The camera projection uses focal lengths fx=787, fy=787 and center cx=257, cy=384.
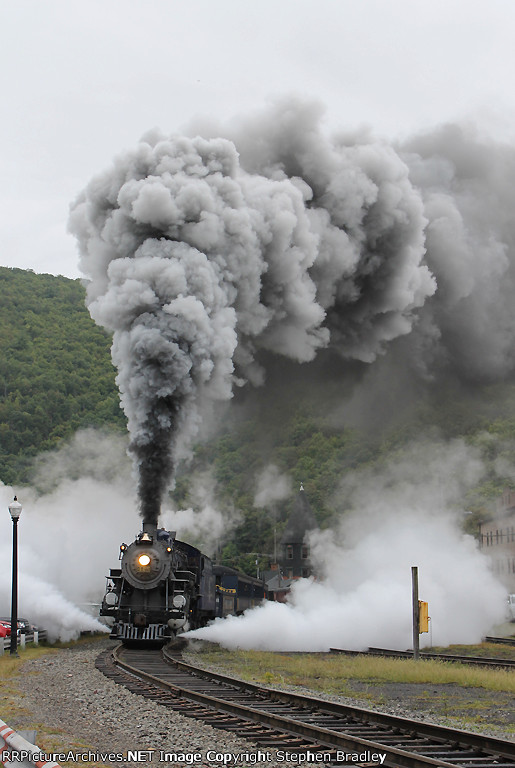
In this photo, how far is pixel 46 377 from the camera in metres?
66.7

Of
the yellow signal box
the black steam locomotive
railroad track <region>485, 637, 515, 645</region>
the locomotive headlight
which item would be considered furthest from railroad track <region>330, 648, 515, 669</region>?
railroad track <region>485, 637, 515, 645</region>

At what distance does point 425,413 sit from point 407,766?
89.5ft

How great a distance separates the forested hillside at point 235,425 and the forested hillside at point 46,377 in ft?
0.32

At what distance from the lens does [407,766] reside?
6.00 metres

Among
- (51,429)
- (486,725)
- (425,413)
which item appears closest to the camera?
(486,725)

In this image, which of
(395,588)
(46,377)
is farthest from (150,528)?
(46,377)

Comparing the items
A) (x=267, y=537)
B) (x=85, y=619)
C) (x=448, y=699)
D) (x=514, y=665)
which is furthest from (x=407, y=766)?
(x=267, y=537)

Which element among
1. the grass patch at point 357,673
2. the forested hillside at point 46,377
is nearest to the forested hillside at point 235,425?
the forested hillside at point 46,377

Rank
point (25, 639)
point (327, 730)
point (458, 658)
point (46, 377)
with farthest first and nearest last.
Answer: point (46, 377) → point (25, 639) → point (458, 658) → point (327, 730)

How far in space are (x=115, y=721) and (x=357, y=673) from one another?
702cm

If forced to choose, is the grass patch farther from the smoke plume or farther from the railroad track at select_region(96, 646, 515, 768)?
the smoke plume

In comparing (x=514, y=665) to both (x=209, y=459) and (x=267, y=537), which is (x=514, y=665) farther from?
(x=267, y=537)

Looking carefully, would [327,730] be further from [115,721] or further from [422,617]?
Answer: [422,617]

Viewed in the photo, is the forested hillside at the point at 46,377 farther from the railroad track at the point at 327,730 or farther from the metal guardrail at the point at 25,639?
the railroad track at the point at 327,730
